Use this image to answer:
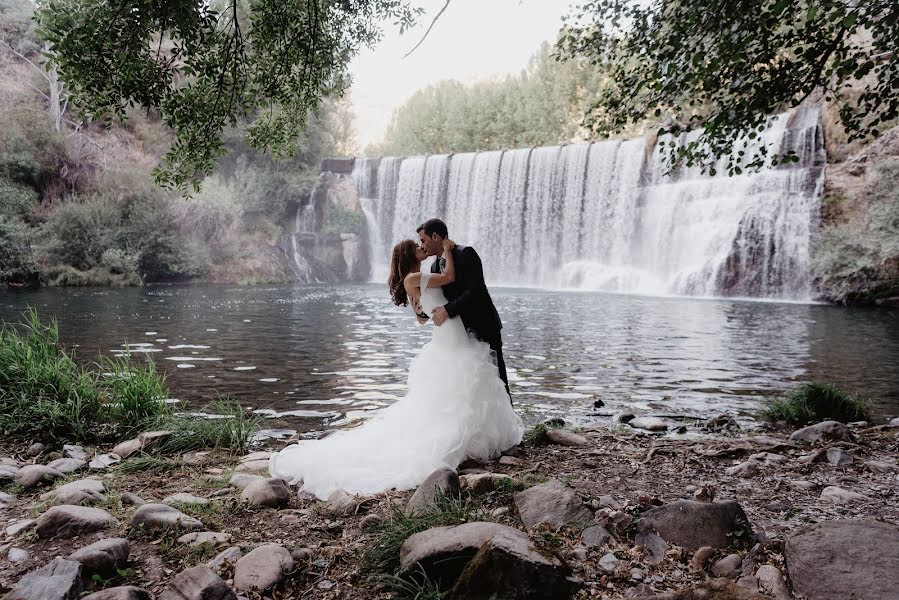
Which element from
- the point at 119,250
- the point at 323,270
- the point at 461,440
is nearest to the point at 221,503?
the point at 461,440

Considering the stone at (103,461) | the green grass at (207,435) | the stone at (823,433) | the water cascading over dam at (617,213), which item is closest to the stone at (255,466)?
the green grass at (207,435)

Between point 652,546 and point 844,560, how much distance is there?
780 mm

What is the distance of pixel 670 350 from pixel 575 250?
22523 millimetres

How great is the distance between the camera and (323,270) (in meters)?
42.6

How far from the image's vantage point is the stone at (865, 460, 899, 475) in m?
4.09

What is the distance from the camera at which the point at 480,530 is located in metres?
2.59

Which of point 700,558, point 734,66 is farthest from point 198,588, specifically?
point 734,66

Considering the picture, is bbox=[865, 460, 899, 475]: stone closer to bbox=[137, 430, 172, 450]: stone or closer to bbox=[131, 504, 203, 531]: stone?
bbox=[131, 504, 203, 531]: stone

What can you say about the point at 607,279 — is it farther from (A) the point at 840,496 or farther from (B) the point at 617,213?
(A) the point at 840,496

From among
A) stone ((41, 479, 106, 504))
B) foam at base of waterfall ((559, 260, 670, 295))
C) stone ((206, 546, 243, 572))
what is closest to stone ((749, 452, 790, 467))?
stone ((206, 546, 243, 572))

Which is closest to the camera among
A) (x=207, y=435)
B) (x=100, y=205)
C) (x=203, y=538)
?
(x=203, y=538)

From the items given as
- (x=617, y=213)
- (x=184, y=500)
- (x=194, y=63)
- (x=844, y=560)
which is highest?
(x=617, y=213)

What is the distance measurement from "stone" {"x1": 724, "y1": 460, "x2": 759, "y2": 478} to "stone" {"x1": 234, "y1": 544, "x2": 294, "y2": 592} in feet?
9.97

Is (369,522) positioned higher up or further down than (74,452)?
higher up
